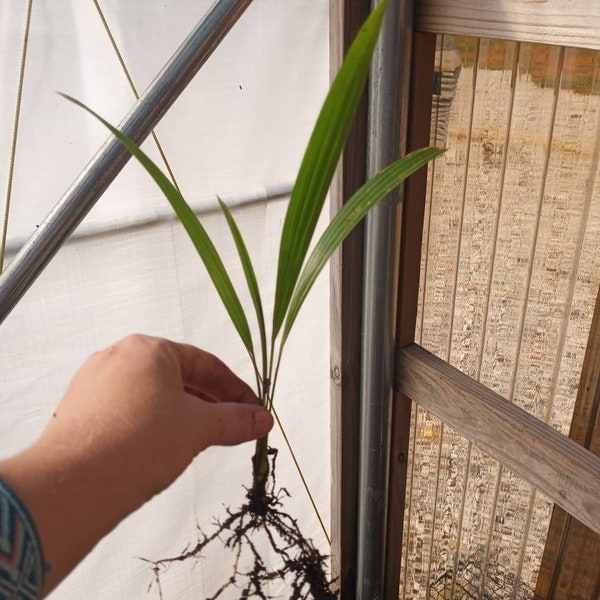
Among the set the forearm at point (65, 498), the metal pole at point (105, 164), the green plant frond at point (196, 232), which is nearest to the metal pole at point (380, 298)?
the metal pole at point (105, 164)

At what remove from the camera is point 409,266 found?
1135mm

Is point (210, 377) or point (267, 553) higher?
point (210, 377)

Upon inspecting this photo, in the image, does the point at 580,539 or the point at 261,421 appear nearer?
the point at 261,421

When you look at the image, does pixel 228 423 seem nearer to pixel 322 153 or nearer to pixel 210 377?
pixel 210 377

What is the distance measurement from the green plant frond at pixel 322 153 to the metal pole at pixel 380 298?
0.35 meters

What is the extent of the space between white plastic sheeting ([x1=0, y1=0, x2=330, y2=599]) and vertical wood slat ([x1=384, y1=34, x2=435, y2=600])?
218 mm

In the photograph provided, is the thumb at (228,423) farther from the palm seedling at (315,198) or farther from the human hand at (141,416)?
the palm seedling at (315,198)

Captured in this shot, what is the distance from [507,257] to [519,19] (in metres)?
0.42

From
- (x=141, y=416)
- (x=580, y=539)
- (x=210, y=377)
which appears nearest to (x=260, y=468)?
(x=210, y=377)

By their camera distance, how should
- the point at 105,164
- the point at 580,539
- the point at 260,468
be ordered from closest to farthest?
the point at 105,164 < the point at 260,468 < the point at 580,539

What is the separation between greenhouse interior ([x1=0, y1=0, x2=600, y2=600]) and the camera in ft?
2.64

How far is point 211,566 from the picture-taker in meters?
1.40

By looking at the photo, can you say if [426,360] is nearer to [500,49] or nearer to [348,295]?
[348,295]

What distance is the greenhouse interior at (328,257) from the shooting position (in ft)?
2.64
